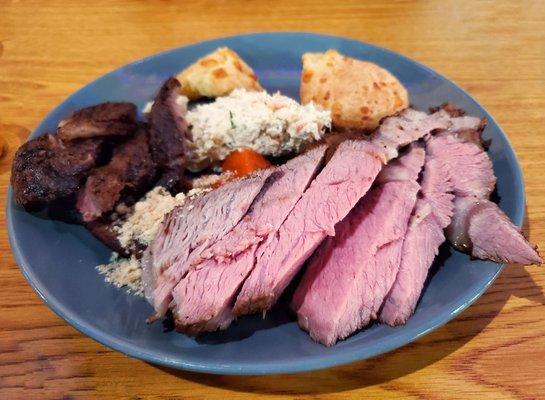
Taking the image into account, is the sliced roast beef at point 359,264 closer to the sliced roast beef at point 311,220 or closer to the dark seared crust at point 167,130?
the sliced roast beef at point 311,220

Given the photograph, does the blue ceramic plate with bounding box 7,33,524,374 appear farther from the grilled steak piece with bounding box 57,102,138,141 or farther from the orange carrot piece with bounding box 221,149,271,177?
the orange carrot piece with bounding box 221,149,271,177

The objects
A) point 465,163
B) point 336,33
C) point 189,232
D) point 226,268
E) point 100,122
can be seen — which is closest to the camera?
point 226,268

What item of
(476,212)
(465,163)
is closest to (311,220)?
(476,212)

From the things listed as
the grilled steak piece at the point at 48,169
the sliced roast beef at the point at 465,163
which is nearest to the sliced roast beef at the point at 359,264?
the sliced roast beef at the point at 465,163

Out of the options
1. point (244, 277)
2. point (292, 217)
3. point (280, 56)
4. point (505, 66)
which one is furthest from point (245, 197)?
point (505, 66)

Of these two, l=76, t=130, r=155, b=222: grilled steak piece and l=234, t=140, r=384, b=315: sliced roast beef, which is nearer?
l=234, t=140, r=384, b=315: sliced roast beef

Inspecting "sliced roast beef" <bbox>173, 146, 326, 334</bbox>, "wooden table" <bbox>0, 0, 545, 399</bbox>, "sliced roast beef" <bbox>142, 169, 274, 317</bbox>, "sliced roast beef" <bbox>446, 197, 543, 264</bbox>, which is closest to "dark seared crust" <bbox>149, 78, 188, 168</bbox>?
"sliced roast beef" <bbox>142, 169, 274, 317</bbox>

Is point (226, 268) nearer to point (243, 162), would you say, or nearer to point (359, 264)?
point (359, 264)
